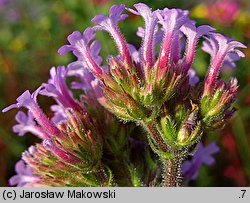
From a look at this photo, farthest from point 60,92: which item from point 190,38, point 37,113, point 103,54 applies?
point 103,54

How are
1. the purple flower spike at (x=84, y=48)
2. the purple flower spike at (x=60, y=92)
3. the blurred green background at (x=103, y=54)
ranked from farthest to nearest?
the blurred green background at (x=103, y=54), the purple flower spike at (x=60, y=92), the purple flower spike at (x=84, y=48)

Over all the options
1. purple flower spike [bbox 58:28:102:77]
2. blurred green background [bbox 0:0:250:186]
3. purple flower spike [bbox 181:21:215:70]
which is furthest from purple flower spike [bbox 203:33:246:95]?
blurred green background [bbox 0:0:250:186]

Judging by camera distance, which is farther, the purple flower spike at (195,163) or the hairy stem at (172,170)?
the purple flower spike at (195,163)

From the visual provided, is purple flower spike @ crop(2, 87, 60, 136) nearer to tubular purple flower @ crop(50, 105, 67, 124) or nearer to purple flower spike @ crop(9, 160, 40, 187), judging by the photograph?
tubular purple flower @ crop(50, 105, 67, 124)

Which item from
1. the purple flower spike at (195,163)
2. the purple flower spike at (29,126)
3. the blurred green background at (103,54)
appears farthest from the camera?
the blurred green background at (103,54)

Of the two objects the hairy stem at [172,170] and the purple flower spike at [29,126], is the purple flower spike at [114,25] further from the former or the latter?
the purple flower spike at [29,126]

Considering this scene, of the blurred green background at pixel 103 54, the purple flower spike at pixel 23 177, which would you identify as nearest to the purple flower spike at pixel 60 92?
the purple flower spike at pixel 23 177
